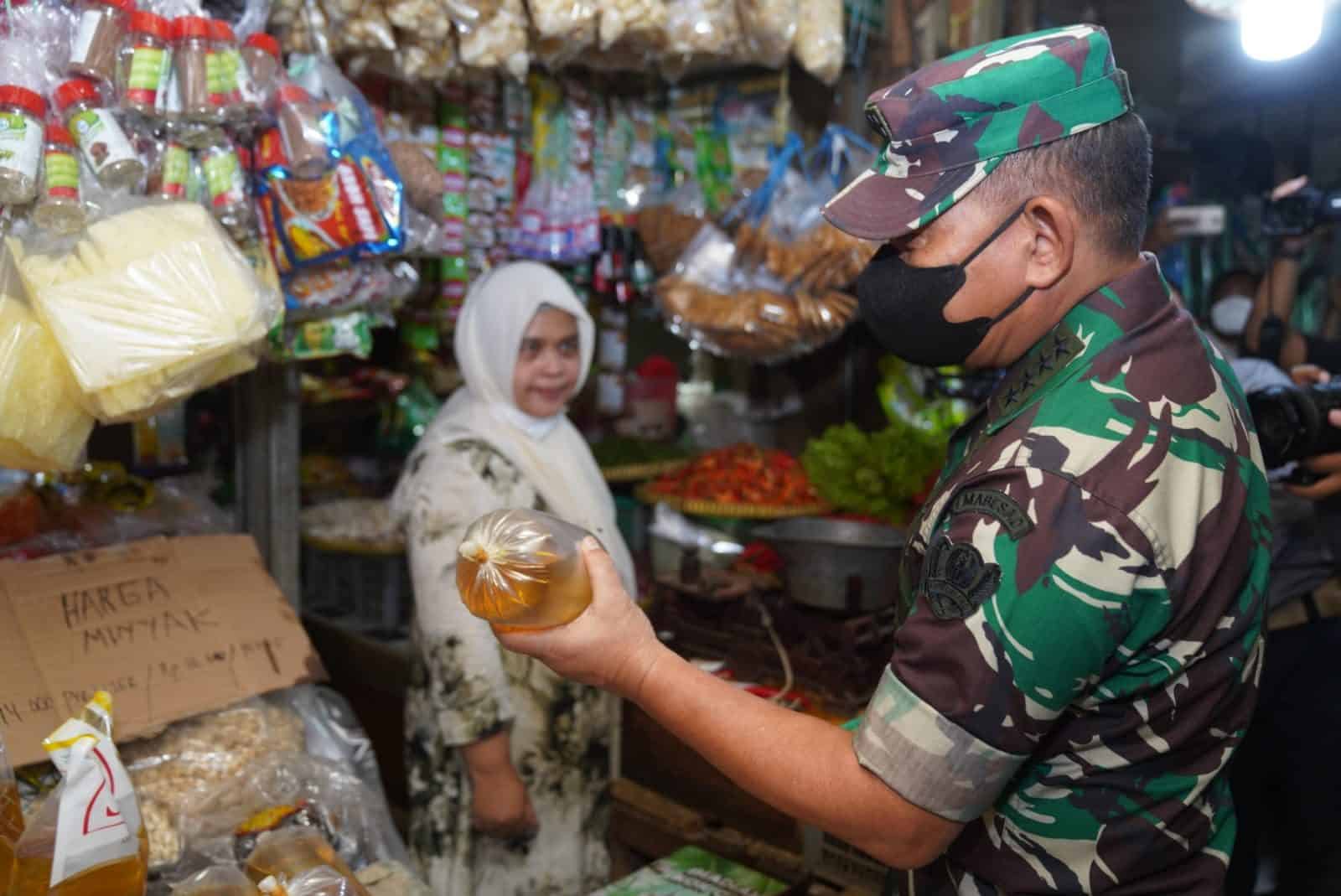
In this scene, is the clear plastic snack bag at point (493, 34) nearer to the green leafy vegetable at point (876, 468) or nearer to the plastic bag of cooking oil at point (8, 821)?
the green leafy vegetable at point (876, 468)

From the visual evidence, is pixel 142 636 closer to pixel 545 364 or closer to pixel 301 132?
pixel 301 132

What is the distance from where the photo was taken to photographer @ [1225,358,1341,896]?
2096 mm

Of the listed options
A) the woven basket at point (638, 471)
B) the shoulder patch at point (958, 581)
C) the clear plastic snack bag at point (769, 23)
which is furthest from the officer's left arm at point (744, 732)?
the woven basket at point (638, 471)

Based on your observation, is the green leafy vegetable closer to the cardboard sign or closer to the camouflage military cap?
the cardboard sign

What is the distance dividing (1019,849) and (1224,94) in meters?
3.71

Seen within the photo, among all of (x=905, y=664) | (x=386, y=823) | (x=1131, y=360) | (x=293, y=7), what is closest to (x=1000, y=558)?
(x=905, y=664)

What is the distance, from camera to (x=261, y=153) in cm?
174

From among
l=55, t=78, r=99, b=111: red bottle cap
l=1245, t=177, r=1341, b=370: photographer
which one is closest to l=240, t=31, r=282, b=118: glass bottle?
l=55, t=78, r=99, b=111: red bottle cap

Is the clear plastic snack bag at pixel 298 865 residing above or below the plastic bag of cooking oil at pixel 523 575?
below

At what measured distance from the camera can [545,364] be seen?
2365 millimetres

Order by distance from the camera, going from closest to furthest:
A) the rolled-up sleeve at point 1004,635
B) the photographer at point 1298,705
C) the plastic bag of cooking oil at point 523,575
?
the rolled-up sleeve at point 1004,635
the plastic bag of cooking oil at point 523,575
the photographer at point 1298,705

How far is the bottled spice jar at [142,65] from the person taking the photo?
1.52 m

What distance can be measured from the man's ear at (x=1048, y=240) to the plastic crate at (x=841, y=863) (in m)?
1.41

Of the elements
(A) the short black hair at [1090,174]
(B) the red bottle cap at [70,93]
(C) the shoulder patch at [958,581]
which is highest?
(B) the red bottle cap at [70,93]
